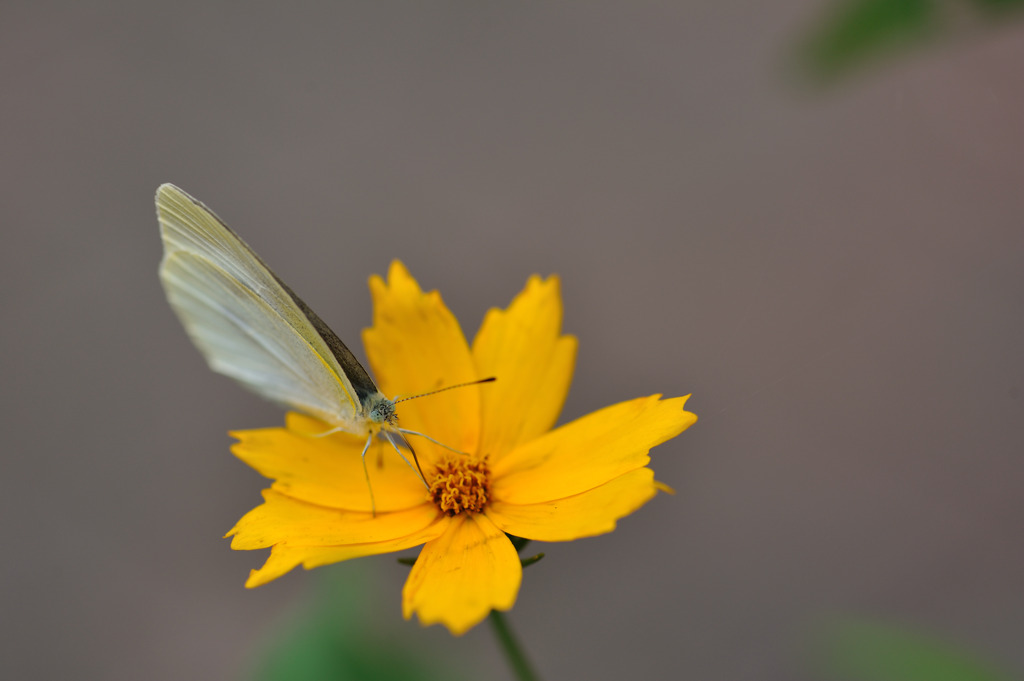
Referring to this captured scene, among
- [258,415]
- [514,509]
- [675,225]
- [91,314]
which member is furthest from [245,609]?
[675,225]

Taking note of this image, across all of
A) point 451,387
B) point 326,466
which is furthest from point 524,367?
point 326,466

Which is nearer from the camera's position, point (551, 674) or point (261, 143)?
point (551, 674)

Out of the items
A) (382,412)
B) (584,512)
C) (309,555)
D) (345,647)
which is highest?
(382,412)

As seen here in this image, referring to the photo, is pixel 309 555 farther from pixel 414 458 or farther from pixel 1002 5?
pixel 1002 5

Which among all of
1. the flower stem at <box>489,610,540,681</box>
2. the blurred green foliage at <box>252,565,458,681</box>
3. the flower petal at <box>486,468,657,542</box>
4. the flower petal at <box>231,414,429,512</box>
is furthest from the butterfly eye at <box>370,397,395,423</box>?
the blurred green foliage at <box>252,565,458,681</box>

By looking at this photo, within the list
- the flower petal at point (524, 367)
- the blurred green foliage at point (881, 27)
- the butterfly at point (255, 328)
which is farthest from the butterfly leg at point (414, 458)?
the blurred green foliage at point (881, 27)

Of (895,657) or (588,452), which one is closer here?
(588,452)

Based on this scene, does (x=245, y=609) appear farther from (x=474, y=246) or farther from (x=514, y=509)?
(x=514, y=509)
